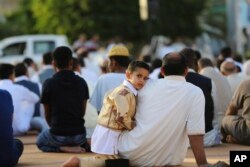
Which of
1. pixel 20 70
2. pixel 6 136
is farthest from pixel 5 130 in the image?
pixel 20 70

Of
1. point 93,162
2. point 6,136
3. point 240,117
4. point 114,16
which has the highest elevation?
point 114,16

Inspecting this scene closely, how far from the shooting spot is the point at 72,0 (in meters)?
40.3

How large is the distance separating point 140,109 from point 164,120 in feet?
1.02

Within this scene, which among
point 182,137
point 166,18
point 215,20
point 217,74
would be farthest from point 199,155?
point 215,20

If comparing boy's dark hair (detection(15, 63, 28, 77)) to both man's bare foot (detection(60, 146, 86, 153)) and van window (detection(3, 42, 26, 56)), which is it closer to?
man's bare foot (detection(60, 146, 86, 153))

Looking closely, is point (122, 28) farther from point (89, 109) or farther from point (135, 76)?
point (135, 76)

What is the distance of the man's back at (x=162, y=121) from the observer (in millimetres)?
9570

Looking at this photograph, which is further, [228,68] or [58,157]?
[228,68]

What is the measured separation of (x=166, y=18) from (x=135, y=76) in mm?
35518

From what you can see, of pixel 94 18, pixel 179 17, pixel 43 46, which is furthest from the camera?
pixel 179 17

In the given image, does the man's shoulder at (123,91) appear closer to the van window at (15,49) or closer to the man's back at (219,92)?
the man's back at (219,92)

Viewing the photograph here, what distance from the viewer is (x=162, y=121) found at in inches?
378

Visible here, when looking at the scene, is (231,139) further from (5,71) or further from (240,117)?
(5,71)

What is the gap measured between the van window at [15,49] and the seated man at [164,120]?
70.5ft
